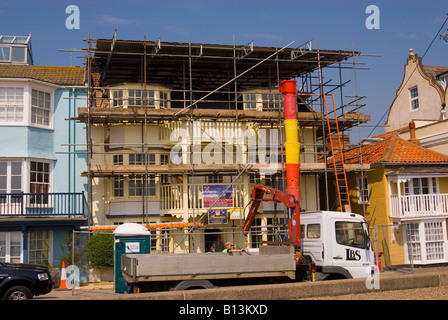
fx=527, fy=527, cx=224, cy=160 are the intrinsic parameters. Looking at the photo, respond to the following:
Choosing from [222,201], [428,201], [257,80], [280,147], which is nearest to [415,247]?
[428,201]

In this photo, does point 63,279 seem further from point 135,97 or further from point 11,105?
point 135,97

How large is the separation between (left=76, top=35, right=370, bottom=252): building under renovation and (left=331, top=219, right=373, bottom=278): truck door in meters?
6.25

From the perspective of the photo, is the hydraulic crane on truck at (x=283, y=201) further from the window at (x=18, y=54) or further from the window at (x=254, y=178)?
the window at (x=18, y=54)

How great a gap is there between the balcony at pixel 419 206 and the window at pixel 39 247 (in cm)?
1501

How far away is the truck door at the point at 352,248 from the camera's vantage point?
1469cm

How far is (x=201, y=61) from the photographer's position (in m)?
24.5

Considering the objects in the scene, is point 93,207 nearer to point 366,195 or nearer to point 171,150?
point 171,150

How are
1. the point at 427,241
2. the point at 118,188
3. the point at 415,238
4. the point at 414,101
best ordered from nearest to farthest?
the point at 118,188 → the point at 427,241 → the point at 415,238 → the point at 414,101

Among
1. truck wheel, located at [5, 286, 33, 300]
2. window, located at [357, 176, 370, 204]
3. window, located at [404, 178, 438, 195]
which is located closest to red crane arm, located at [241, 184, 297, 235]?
truck wheel, located at [5, 286, 33, 300]

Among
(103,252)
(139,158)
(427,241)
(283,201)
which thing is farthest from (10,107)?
(427,241)

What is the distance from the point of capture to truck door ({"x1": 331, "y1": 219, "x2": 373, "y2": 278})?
14.7 metres

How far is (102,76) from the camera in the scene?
85.2ft

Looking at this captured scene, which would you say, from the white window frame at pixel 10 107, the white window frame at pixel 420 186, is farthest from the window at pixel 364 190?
the white window frame at pixel 10 107

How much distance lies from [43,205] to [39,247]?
1.71 meters
